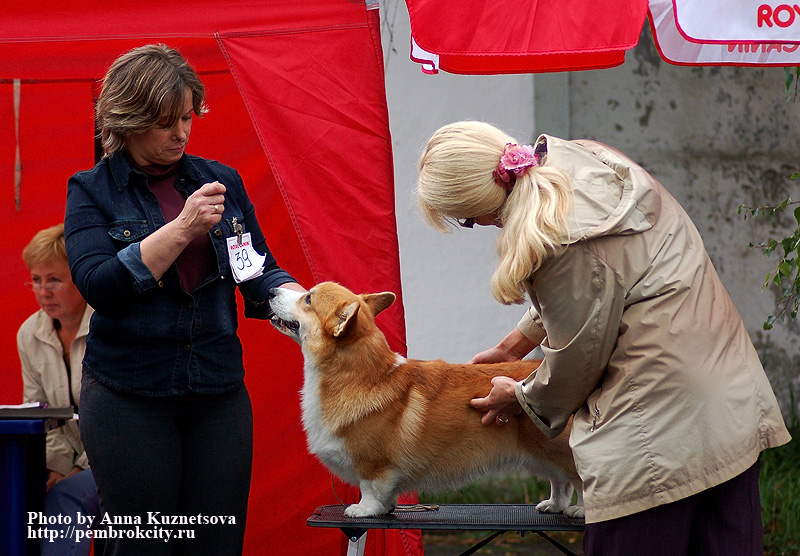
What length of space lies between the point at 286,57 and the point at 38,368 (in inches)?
68.3

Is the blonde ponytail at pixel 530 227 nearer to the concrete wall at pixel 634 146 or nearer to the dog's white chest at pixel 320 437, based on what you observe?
the dog's white chest at pixel 320 437

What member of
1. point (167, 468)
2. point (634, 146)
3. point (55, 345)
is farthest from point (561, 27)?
point (634, 146)

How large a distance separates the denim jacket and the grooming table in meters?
0.64

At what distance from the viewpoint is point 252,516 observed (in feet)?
12.4

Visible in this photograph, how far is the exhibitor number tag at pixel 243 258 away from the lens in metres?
2.33

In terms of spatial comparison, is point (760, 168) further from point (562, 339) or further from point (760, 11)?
point (562, 339)

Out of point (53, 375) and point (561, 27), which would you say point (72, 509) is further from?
point (561, 27)

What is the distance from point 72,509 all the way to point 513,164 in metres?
2.41

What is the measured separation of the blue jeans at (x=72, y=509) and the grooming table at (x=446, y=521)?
107 centimetres

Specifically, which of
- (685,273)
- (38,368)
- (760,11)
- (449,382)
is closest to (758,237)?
(760,11)

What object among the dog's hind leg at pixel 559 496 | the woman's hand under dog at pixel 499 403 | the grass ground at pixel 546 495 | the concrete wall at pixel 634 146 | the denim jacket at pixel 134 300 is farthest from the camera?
the concrete wall at pixel 634 146

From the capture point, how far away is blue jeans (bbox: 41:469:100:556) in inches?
129

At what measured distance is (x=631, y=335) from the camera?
1844 mm

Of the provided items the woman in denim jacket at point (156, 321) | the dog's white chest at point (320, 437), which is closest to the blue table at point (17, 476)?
the woman in denim jacket at point (156, 321)
